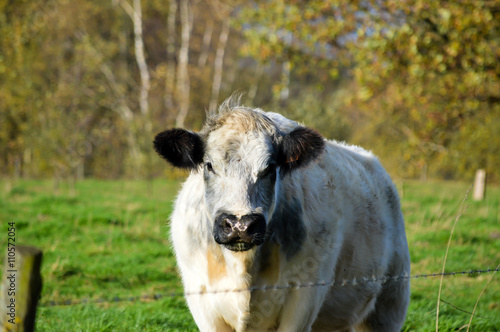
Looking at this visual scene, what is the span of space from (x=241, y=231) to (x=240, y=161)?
1.90ft

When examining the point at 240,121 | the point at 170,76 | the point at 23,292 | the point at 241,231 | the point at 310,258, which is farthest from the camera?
the point at 170,76

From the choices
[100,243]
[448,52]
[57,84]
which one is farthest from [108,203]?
[57,84]

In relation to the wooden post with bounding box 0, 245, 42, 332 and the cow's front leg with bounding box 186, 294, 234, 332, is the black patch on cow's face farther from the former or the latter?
the wooden post with bounding box 0, 245, 42, 332

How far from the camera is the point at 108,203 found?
42.9 ft

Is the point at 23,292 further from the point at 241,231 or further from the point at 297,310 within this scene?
the point at 297,310

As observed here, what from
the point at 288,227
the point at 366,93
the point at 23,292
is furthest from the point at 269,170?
the point at 366,93

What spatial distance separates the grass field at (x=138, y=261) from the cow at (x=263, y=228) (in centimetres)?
94

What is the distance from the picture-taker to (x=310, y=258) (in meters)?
3.73

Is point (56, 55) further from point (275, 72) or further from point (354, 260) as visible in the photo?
point (354, 260)

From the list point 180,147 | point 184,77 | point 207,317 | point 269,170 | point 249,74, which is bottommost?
point 207,317

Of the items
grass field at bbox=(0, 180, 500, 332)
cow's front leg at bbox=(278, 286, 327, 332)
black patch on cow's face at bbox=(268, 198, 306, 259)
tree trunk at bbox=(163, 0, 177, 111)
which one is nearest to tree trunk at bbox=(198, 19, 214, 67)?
tree trunk at bbox=(163, 0, 177, 111)

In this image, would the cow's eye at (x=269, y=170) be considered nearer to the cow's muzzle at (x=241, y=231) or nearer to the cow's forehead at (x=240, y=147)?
the cow's forehead at (x=240, y=147)

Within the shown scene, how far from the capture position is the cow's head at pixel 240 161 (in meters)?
3.29

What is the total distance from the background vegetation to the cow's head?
102 cm
